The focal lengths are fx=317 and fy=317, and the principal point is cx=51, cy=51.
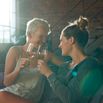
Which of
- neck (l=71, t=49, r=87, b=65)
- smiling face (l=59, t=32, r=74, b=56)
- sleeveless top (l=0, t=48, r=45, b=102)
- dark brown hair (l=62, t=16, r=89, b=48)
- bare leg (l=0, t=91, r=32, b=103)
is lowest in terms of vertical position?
bare leg (l=0, t=91, r=32, b=103)

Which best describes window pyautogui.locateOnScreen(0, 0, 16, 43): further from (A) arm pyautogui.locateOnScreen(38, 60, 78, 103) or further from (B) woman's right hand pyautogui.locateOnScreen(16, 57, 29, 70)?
(A) arm pyautogui.locateOnScreen(38, 60, 78, 103)

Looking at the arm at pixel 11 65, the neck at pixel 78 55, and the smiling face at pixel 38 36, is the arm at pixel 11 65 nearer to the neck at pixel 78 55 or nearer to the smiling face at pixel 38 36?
the smiling face at pixel 38 36

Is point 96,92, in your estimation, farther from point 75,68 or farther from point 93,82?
point 75,68

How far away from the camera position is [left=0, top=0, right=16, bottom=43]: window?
24.0 feet

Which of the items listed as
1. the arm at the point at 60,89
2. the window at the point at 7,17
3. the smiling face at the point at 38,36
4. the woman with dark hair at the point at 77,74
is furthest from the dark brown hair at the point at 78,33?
the window at the point at 7,17

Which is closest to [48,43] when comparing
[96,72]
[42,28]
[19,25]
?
[42,28]

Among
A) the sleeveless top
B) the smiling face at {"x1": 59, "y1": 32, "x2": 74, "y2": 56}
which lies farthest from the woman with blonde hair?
the smiling face at {"x1": 59, "y1": 32, "x2": 74, "y2": 56}

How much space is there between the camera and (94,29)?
6.66 meters

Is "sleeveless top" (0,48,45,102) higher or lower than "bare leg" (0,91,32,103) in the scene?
higher

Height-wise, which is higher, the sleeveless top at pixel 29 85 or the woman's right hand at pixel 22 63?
the woman's right hand at pixel 22 63

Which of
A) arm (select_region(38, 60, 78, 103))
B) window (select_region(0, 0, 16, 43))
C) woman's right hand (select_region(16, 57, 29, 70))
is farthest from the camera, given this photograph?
window (select_region(0, 0, 16, 43))

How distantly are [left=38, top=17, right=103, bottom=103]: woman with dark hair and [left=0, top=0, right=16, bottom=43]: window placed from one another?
211 inches

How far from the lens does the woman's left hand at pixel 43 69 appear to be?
1.94 metres

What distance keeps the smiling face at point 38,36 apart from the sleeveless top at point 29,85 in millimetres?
179
